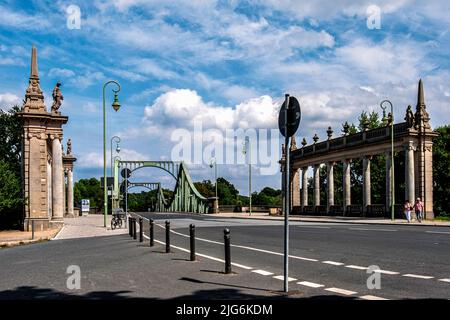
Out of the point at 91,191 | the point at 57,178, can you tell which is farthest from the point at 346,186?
the point at 91,191

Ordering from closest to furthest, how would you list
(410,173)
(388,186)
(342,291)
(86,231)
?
(342,291)
(86,231)
(410,173)
(388,186)

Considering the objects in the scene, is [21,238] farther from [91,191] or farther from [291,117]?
[91,191]

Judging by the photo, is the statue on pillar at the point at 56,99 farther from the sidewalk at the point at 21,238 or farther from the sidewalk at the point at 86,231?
the sidewalk at the point at 21,238

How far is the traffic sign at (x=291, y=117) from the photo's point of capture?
28.0 feet

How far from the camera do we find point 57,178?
121 feet

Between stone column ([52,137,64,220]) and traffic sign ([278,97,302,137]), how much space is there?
97.4 ft

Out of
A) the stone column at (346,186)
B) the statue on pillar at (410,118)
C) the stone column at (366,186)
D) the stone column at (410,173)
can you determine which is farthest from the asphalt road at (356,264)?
the stone column at (346,186)

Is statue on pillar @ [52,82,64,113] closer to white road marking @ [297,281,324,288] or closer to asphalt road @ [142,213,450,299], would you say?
asphalt road @ [142,213,450,299]

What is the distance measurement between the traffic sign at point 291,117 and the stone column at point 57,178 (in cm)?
2969

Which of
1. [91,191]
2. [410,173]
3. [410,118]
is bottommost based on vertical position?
[91,191]

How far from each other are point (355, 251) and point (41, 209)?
79.8ft

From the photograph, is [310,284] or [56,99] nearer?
[310,284]

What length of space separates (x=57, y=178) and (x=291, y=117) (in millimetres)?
30803

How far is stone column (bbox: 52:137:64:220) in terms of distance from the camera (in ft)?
120
